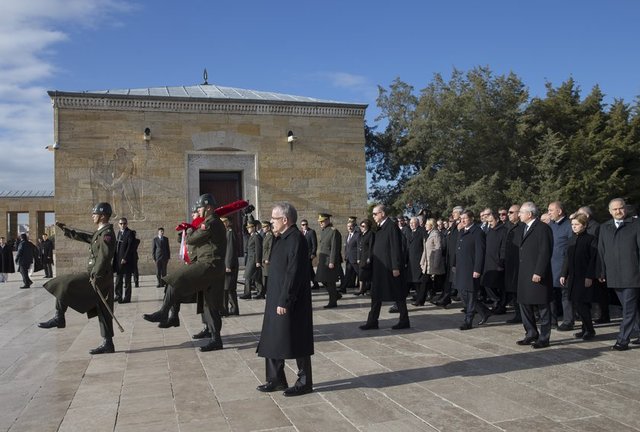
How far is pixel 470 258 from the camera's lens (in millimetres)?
8430

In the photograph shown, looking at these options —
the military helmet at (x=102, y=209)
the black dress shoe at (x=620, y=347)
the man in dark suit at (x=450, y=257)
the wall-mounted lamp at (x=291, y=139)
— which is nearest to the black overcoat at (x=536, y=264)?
the black dress shoe at (x=620, y=347)

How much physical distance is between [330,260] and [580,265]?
198 inches

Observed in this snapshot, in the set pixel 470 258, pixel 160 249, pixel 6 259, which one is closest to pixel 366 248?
pixel 470 258

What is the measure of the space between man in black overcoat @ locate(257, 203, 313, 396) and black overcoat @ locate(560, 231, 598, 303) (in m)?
4.50

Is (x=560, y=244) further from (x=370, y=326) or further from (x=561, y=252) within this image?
(x=370, y=326)

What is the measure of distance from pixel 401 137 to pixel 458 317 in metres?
19.6

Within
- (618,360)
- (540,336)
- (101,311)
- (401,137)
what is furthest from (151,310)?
(401,137)

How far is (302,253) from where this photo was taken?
515 cm

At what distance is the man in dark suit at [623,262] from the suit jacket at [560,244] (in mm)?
935

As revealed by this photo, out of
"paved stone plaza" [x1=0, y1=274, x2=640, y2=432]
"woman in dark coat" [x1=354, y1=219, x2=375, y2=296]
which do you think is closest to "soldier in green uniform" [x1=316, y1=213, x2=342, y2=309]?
"woman in dark coat" [x1=354, y1=219, x2=375, y2=296]

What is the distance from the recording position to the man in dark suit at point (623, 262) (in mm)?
6746

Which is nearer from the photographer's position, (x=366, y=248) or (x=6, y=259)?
(x=366, y=248)

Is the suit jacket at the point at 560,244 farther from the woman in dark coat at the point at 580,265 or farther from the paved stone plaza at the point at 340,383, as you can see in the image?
the paved stone plaza at the point at 340,383

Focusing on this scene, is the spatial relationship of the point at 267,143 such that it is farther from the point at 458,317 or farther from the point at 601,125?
the point at 601,125
